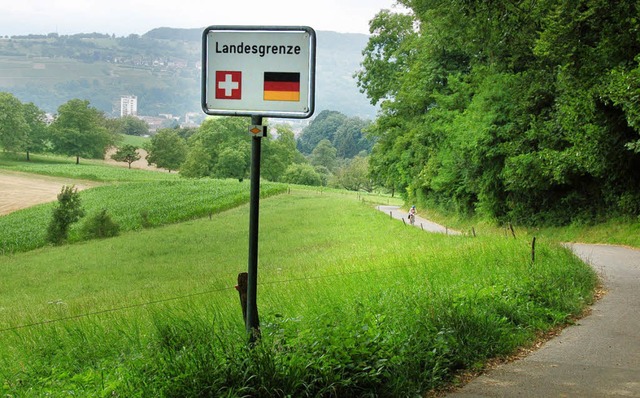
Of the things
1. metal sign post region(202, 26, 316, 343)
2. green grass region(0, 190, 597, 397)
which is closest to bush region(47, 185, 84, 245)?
green grass region(0, 190, 597, 397)

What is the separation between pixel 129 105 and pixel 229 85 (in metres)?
116

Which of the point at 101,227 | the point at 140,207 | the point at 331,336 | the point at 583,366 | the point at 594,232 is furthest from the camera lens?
the point at 140,207

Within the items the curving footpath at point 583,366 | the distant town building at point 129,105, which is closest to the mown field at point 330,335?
the curving footpath at point 583,366

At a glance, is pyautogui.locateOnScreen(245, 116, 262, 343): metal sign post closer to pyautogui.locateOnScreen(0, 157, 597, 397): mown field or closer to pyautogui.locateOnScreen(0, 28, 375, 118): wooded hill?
pyautogui.locateOnScreen(0, 157, 597, 397): mown field

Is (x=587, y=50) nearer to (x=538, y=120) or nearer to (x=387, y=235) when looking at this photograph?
(x=538, y=120)

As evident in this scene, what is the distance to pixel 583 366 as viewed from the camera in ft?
24.4

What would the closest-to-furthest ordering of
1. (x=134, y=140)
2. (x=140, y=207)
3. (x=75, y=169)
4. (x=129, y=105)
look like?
(x=140, y=207) < (x=75, y=169) < (x=134, y=140) < (x=129, y=105)

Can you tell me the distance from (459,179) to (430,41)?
922 centimetres

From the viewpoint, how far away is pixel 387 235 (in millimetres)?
36906

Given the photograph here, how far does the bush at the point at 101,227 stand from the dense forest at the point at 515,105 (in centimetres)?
2118

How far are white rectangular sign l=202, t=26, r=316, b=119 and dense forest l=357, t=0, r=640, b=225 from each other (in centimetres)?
1307

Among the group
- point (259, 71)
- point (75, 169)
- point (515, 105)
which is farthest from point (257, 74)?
point (75, 169)

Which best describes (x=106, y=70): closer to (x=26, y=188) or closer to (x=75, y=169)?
(x=75, y=169)

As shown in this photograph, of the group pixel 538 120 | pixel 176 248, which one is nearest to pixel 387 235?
pixel 538 120
